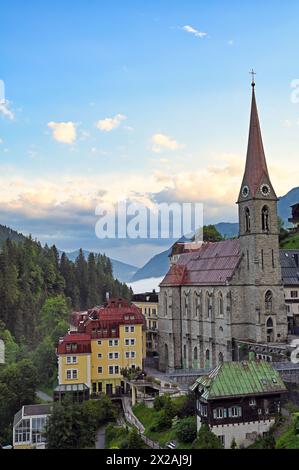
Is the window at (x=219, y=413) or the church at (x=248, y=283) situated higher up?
the church at (x=248, y=283)

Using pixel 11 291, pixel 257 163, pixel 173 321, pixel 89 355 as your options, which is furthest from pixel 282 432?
pixel 11 291

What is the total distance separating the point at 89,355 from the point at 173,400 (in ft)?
39.5

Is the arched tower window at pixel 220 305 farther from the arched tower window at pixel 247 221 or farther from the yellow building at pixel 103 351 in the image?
the yellow building at pixel 103 351

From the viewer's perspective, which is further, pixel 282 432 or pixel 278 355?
pixel 278 355

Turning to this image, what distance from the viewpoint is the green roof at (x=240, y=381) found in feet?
88.6

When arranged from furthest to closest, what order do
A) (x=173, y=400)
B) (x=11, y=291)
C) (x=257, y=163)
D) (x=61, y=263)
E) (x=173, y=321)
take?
(x=61, y=263)
(x=11, y=291)
(x=173, y=321)
(x=257, y=163)
(x=173, y=400)

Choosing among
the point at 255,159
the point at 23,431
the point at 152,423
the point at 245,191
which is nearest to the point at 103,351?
the point at 23,431

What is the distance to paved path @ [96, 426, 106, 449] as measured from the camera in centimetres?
3122

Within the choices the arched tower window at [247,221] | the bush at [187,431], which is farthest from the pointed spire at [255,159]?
the bush at [187,431]

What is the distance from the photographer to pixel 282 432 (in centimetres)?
2602

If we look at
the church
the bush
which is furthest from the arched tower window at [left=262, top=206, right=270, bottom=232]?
the bush

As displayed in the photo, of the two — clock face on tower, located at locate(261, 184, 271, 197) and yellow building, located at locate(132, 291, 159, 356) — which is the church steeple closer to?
clock face on tower, located at locate(261, 184, 271, 197)

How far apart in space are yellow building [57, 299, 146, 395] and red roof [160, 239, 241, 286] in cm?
832
